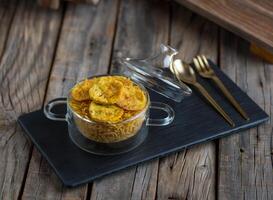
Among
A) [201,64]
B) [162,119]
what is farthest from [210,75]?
→ [162,119]

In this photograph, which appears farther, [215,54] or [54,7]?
[54,7]

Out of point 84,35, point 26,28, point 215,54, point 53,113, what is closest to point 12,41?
point 26,28

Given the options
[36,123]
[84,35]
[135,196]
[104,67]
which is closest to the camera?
[135,196]

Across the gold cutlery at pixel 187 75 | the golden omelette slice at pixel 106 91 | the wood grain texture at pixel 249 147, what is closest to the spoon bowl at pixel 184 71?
the gold cutlery at pixel 187 75

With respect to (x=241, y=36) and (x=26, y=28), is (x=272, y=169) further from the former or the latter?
(x=26, y=28)

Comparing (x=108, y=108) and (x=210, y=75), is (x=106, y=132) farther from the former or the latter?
(x=210, y=75)

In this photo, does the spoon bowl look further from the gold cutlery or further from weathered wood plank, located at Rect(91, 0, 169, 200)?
weathered wood plank, located at Rect(91, 0, 169, 200)
